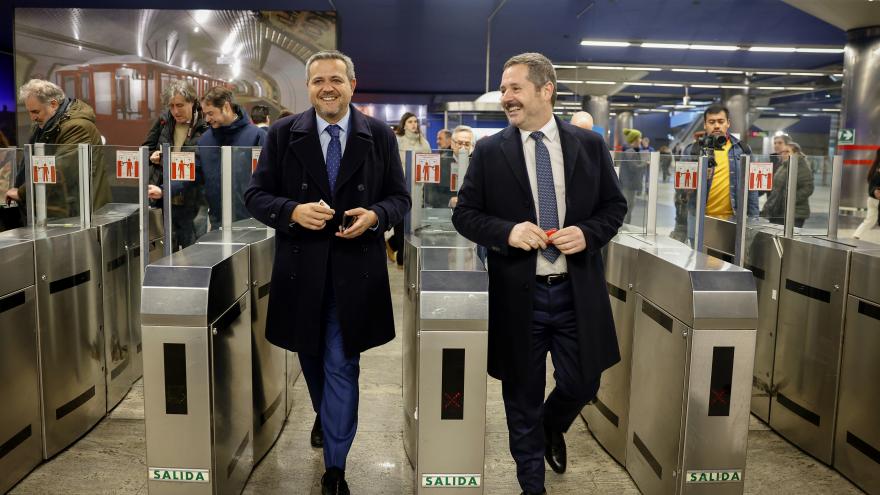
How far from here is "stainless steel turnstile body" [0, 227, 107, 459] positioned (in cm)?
330

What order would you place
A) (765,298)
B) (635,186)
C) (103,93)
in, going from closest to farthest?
1. (635,186)
2. (765,298)
3. (103,93)

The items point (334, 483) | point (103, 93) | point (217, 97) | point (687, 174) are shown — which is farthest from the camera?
point (103, 93)

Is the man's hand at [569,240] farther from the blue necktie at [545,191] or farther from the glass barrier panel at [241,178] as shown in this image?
the glass barrier panel at [241,178]

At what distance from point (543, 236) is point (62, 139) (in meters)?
3.13

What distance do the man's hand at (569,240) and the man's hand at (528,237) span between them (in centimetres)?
4

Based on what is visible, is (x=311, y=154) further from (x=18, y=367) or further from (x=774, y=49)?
(x=774, y=49)

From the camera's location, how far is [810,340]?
358 centimetres

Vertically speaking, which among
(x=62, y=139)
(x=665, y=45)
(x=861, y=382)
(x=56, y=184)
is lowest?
(x=861, y=382)

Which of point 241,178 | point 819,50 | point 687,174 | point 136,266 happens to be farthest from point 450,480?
point 819,50

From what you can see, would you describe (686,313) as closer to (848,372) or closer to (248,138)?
(848,372)

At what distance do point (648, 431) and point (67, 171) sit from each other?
2.91 meters

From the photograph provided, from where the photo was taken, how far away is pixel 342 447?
2820 millimetres

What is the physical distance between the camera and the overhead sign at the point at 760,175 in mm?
3836

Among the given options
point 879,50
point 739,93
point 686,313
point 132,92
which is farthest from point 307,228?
point 739,93
